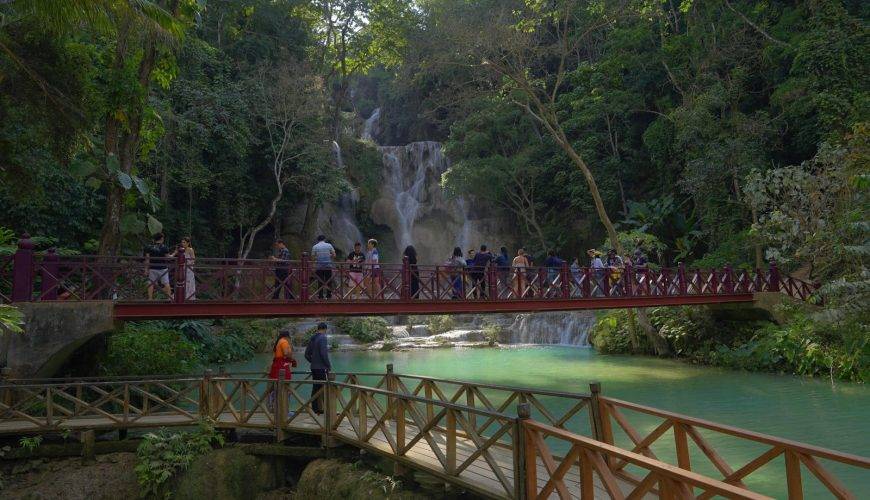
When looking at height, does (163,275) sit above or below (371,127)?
below

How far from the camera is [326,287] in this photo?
556 inches

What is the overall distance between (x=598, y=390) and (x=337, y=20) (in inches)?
1192

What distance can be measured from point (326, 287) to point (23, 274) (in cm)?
566

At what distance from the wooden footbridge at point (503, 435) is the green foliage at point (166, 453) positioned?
0.99 ft

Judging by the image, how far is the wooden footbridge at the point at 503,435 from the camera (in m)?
4.81

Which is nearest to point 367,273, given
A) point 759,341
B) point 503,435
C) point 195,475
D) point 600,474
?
point 195,475

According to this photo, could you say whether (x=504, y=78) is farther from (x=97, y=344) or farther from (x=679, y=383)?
(x=97, y=344)

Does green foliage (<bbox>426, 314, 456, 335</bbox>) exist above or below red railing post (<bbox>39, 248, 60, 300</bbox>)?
below

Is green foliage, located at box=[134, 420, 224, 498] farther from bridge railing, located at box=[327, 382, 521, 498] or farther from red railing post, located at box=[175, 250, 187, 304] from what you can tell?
red railing post, located at box=[175, 250, 187, 304]

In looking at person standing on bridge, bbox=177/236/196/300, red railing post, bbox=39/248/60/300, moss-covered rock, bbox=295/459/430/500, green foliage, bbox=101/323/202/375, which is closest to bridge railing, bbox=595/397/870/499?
moss-covered rock, bbox=295/459/430/500

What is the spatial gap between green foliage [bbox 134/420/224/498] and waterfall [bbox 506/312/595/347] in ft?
75.1

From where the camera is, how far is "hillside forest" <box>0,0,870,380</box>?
44.6 feet

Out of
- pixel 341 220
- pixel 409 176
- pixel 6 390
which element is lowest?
pixel 6 390

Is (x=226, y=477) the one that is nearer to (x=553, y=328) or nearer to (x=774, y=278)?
(x=774, y=278)
